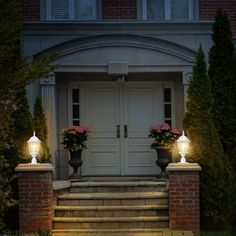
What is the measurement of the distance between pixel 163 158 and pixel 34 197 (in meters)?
3.30

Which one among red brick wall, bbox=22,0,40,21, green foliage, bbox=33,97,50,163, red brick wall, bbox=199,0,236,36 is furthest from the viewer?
red brick wall, bbox=199,0,236,36

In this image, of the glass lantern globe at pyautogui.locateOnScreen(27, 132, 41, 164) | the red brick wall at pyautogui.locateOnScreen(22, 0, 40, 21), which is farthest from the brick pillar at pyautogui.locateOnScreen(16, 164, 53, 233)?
the red brick wall at pyautogui.locateOnScreen(22, 0, 40, 21)

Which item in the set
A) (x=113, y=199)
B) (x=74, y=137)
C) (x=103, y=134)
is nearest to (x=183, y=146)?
(x=113, y=199)

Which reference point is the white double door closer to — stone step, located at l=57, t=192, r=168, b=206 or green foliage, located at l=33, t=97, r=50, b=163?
green foliage, located at l=33, t=97, r=50, b=163

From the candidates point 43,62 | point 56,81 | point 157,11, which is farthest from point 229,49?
point 43,62

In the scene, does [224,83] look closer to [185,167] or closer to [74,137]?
[185,167]

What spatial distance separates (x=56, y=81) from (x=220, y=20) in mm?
3766

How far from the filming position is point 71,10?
11.9 m

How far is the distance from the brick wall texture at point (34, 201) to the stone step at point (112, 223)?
1.07 ft

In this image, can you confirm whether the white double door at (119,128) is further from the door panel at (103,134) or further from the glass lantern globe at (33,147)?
the glass lantern globe at (33,147)

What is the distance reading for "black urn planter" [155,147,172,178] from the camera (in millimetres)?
11117

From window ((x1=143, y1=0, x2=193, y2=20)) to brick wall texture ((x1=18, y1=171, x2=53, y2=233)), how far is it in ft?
15.6

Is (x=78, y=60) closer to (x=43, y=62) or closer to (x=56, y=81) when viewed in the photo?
(x=56, y=81)

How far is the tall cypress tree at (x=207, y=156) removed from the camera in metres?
9.12
